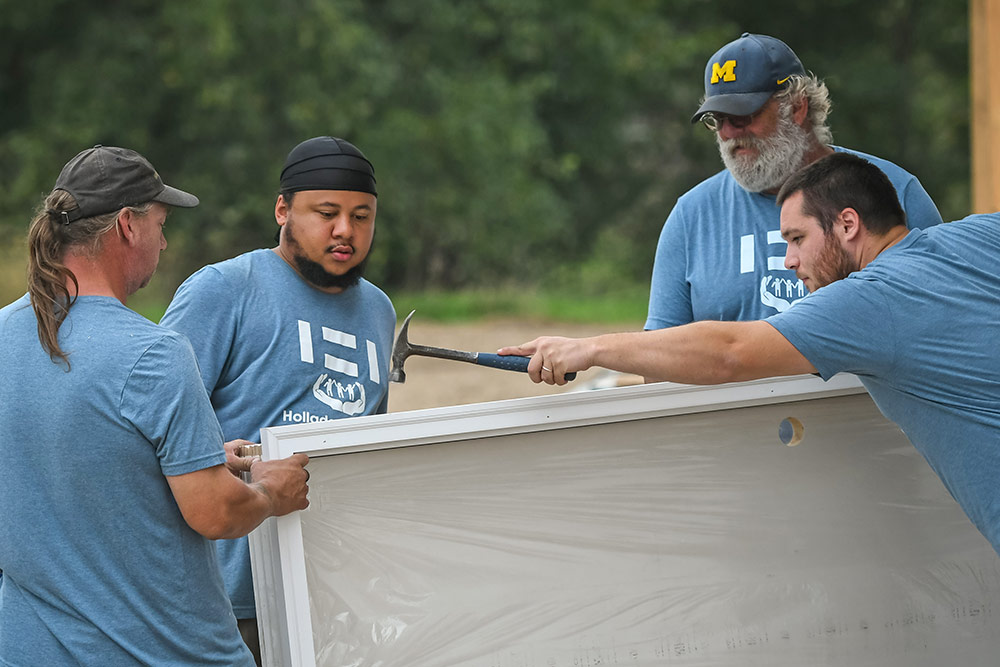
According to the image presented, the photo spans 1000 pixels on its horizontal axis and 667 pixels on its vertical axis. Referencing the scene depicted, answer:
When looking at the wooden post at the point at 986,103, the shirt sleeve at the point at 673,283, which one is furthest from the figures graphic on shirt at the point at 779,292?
the wooden post at the point at 986,103

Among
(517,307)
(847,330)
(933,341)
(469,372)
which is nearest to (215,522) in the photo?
(847,330)

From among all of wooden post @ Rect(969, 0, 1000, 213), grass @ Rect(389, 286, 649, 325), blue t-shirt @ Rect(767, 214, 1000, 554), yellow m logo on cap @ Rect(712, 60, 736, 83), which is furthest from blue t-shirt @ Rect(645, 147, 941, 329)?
grass @ Rect(389, 286, 649, 325)

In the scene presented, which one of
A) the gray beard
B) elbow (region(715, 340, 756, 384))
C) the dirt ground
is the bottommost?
the dirt ground

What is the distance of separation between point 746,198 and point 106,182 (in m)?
1.79

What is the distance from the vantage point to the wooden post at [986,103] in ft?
15.3

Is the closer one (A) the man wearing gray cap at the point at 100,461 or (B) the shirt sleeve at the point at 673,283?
(A) the man wearing gray cap at the point at 100,461

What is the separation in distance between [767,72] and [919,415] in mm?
1186

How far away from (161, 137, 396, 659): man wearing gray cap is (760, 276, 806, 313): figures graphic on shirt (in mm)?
1037

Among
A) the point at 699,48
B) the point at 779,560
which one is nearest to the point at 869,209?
the point at 779,560

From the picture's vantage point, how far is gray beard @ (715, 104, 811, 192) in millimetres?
3072

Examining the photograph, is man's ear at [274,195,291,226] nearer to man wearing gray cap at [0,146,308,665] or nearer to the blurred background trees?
man wearing gray cap at [0,146,308,665]

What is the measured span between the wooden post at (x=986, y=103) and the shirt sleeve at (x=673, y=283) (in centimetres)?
202

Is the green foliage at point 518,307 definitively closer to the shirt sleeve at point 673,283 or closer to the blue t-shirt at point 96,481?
the shirt sleeve at point 673,283

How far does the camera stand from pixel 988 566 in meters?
2.85
